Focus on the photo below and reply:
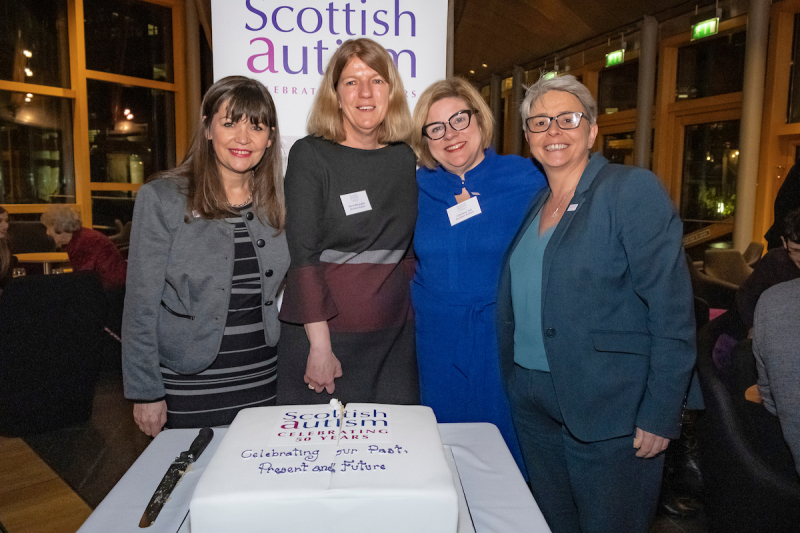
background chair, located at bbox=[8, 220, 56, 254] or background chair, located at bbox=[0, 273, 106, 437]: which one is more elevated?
background chair, located at bbox=[8, 220, 56, 254]

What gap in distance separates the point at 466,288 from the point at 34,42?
21.6 feet

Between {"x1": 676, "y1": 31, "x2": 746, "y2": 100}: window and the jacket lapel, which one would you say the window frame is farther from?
{"x1": 676, "y1": 31, "x2": 746, "y2": 100}: window

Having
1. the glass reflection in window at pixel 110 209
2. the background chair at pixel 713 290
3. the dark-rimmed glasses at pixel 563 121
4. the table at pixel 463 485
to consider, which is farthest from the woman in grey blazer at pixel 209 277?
the glass reflection in window at pixel 110 209

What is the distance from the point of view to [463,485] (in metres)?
0.91

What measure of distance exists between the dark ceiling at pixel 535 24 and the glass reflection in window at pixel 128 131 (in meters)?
4.04

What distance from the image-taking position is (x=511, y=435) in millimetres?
1817

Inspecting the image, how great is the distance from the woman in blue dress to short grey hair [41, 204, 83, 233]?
3895mm

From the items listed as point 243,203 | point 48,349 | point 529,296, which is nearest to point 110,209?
point 48,349

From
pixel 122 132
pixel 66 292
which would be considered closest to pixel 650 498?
pixel 66 292

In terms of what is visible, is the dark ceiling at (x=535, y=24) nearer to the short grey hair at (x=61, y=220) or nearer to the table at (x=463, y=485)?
the short grey hair at (x=61, y=220)

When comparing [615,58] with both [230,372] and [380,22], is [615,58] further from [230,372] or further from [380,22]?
[230,372]

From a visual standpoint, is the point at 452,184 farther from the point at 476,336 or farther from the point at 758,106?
the point at 758,106

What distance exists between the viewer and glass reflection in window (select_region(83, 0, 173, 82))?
652 cm

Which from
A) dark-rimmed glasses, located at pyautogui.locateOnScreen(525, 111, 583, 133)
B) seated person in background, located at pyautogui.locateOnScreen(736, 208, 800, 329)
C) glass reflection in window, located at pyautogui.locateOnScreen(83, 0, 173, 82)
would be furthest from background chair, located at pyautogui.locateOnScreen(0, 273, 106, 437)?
glass reflection in window, located at pyautogui.locateOnScreen(83, 0, 173, 82)
